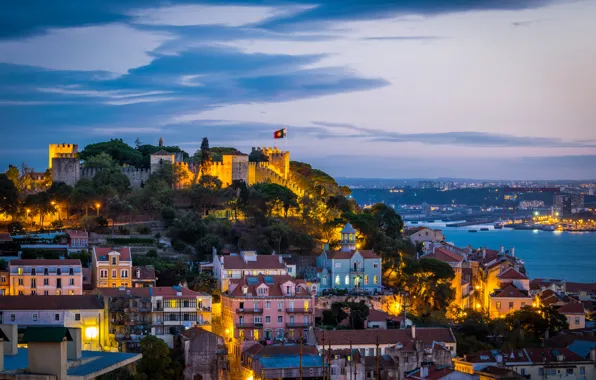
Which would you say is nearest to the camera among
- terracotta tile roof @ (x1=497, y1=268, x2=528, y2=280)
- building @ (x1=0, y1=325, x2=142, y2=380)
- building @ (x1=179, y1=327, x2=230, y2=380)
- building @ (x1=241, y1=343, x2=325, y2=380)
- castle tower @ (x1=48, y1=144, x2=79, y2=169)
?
building @ (x1=0, y1=325, x2=142, y2=380)

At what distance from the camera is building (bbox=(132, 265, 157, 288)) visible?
33875 mm

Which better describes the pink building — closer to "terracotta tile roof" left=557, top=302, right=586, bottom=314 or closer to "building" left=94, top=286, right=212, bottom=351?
"building" left=94, top=286, right=212, bottom=351

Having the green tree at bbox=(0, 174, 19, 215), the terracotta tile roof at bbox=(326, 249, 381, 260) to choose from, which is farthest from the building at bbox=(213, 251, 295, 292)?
the green tree at bbox=(0, 174, 19, 215)

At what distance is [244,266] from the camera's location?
1377 inches

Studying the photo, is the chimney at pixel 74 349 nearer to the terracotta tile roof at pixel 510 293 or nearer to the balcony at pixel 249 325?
the balcony at pixel 249 325

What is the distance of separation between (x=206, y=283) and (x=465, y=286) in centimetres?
1236

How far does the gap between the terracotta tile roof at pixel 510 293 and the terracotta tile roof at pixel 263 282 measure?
361 inches

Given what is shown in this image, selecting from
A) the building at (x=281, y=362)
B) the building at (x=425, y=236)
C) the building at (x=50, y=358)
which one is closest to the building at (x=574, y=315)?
the building at (x=281, y=362)

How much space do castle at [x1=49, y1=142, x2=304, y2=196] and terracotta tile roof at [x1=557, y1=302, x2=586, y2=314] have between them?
593 inches

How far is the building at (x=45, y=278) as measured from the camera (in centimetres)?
3278

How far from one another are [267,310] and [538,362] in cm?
841

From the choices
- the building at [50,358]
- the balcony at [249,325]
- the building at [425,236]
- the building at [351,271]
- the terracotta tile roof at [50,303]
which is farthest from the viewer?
the building at [425,236]

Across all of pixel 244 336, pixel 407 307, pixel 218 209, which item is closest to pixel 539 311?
pixel 407 307

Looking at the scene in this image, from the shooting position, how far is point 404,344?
3002 cm
